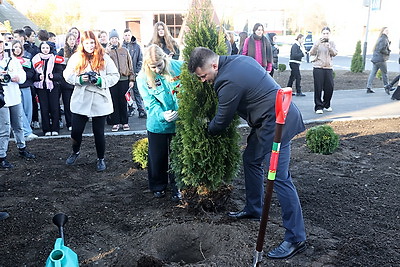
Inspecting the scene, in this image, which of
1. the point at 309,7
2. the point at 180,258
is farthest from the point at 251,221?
the point at 309,7

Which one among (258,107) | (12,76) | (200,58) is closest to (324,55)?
(258,107)

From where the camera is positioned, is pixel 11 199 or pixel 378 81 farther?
pixel 378 81

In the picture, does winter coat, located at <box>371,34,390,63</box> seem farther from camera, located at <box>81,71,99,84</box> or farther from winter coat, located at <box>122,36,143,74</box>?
camera, located at <box>81,71,99,84</box>

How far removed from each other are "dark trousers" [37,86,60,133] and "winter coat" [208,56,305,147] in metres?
5.53

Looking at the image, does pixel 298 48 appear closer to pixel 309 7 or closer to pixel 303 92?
pixel 303 92

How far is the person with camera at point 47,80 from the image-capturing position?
26.3 feet

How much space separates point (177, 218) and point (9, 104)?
12.2ft

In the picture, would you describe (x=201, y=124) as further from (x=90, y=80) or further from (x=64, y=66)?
(x=64, y=66)

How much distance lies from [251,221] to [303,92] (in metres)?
10.3

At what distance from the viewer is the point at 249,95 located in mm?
3605

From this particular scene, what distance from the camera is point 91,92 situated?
5.88 m

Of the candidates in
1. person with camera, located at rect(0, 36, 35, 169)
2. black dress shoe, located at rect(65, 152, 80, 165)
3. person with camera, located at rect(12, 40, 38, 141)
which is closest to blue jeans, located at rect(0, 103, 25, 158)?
person with camera, located at rect(0, 36, 35, 169)

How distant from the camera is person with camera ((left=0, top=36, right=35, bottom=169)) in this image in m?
6.25

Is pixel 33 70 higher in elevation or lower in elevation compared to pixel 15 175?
higher
